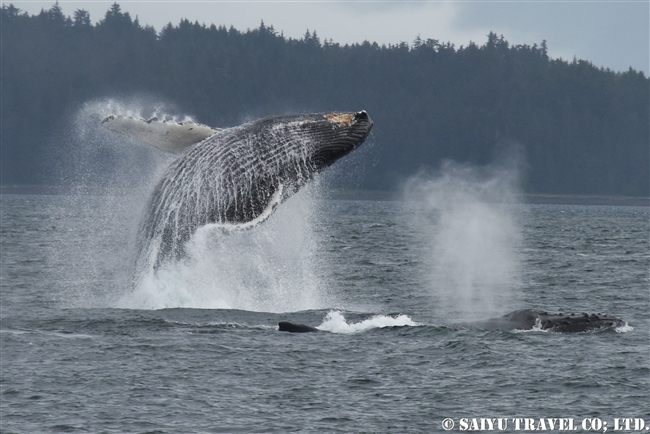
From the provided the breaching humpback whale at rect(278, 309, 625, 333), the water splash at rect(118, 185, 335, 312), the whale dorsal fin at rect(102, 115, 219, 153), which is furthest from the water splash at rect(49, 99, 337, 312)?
the breaching humpback whale at rect(278, 309, 625, 333)

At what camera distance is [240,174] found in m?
16.8

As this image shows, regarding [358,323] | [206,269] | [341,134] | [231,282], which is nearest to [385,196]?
[231,282]

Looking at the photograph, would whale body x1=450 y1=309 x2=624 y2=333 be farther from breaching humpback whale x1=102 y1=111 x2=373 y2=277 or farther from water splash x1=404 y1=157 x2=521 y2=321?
breaching humpback whale x1=102 y1=111 x2=373 y2=277

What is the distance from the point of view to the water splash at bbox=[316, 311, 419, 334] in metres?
18.1

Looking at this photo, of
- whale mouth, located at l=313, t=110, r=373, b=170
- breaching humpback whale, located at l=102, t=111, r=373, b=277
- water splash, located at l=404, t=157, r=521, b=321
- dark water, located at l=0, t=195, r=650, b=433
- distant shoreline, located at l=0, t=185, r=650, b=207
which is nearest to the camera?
dark water, located at l=0, t=195, r=650, b=433

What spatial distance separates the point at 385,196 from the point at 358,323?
144 m

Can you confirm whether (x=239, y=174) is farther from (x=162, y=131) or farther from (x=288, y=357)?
(x=288, y=357)

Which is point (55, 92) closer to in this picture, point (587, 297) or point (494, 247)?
point (494, 247)

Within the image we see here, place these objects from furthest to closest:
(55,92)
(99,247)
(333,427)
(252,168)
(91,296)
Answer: (55,92)
(99,247)
(91,296)
(252,168)
(333,427)

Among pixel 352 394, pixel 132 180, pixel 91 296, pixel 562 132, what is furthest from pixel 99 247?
pixel 562 132

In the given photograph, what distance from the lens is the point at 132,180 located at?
135 metres

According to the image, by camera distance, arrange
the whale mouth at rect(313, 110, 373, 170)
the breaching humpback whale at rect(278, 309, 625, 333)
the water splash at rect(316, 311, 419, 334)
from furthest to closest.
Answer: the breaching humpback whale at rect(278, 309, 625, 333) < the water splash at rect(316, 311, 419, 334) < the whale mouth at rect(313, 110, 373, 170)

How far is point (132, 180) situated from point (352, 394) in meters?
124

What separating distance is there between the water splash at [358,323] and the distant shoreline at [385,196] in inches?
4953
